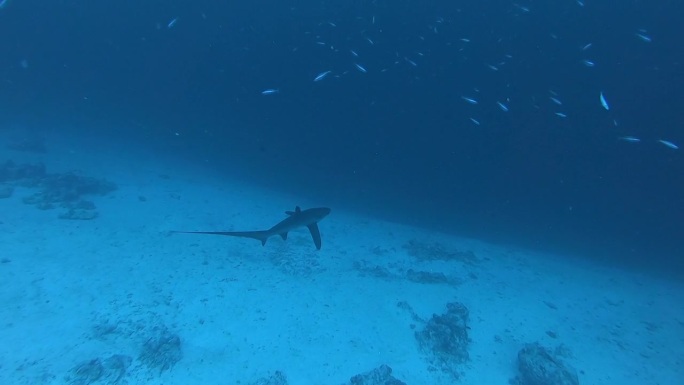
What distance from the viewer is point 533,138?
2802 centimetres

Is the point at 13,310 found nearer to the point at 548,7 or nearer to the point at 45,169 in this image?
the point at 45,169

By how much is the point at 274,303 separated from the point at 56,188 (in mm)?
14591

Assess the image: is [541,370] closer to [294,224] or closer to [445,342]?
[445,342]

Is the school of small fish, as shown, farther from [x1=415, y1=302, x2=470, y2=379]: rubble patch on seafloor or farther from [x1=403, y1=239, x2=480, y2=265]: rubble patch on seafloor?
[x1=415, y1=302, x2=470, y2=379]: rubble patch on seafloor

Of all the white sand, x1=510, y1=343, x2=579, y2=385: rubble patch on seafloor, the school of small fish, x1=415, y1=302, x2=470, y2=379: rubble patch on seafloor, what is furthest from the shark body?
the school of small fish

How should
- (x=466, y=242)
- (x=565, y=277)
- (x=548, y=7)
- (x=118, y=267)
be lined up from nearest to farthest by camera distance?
1. (x=118, y=267)
2. (x=565, y=277)
3. (x=466, y=242)
4. (x=548, y=7)

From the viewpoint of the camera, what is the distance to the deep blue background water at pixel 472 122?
24.6m

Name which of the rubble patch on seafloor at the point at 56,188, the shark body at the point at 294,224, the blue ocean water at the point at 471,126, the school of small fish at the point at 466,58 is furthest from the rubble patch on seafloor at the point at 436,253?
the rubble patch on seafloor at the point at 56,188

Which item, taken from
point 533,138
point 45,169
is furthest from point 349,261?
point 533,138

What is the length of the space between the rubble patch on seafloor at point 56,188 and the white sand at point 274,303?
64 centimetres

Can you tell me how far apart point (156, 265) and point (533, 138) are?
97.9ft

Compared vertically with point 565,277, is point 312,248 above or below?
above

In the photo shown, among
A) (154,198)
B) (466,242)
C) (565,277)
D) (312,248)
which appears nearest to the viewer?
(312,248)

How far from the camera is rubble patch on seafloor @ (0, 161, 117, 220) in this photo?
560 inches
